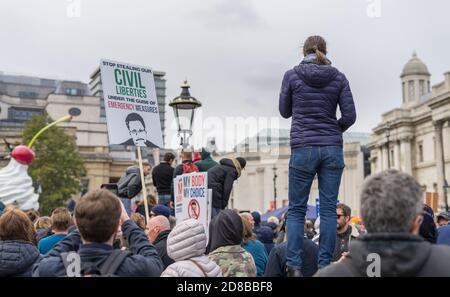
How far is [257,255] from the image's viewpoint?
735 centimetres

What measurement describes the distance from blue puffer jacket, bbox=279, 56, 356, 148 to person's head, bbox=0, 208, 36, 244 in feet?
8.20

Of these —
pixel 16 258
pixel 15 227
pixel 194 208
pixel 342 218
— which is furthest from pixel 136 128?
pixel 16 258

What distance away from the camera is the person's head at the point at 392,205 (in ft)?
9.99

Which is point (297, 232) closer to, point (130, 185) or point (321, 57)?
point (321, 57)

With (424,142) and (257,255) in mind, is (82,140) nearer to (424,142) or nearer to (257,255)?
(424,142)

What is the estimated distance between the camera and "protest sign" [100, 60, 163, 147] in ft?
27.7

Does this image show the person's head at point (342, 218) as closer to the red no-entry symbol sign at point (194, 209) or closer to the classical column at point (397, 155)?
the red no-entry symbol sign at point (194, 209)

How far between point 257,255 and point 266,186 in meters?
94.8

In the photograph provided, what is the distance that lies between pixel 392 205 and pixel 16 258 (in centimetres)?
307

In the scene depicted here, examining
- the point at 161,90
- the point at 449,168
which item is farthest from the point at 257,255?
the point at 161,90

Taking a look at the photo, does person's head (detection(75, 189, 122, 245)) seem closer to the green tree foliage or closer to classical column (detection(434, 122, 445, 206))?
the green tree foliage

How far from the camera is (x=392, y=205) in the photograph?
3053 mm

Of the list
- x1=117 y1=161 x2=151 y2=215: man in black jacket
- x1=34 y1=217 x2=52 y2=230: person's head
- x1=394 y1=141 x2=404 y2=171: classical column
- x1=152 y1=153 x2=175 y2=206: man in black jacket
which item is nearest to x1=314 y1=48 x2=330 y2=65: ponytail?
x1=34 y1=217 x2=52 y2=230: person's head

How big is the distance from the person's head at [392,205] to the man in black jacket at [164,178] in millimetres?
8773
